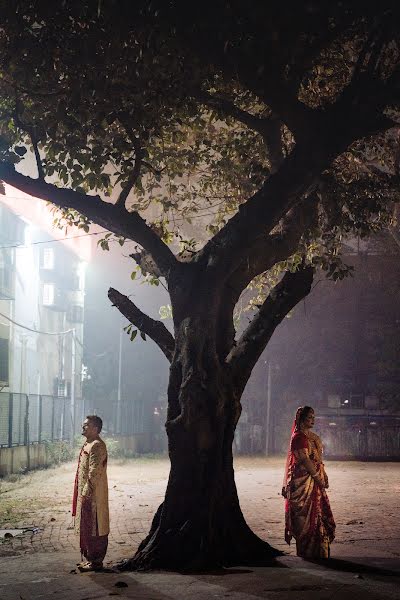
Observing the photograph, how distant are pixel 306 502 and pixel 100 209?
454 cm

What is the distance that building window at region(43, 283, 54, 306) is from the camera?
4372 cm

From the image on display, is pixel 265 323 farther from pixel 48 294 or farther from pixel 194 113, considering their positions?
pixel 48 294

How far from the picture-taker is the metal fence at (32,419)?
2531 centimetres

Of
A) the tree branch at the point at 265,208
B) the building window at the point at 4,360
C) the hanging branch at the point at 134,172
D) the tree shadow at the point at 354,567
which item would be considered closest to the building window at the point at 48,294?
the building window at the point at 4,360

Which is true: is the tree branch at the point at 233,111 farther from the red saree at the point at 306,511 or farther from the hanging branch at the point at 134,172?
the red saree at the point at 306,511

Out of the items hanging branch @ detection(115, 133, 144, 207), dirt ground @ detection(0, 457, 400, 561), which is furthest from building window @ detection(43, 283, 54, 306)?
hanging branch @ detection(115, 133, 144, 207)

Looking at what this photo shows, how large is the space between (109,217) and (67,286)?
120ft

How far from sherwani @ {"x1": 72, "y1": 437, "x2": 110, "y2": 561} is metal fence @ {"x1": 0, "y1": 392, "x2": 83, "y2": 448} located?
15.0m

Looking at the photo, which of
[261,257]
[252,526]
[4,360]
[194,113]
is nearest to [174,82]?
[194,113]

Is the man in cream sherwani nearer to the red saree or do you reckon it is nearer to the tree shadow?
the red saree

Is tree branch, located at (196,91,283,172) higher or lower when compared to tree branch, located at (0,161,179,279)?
higher

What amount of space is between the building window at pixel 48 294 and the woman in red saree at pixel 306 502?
34344 millimetres

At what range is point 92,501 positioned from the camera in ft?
32.5

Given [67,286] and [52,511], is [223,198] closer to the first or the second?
[52,511]
